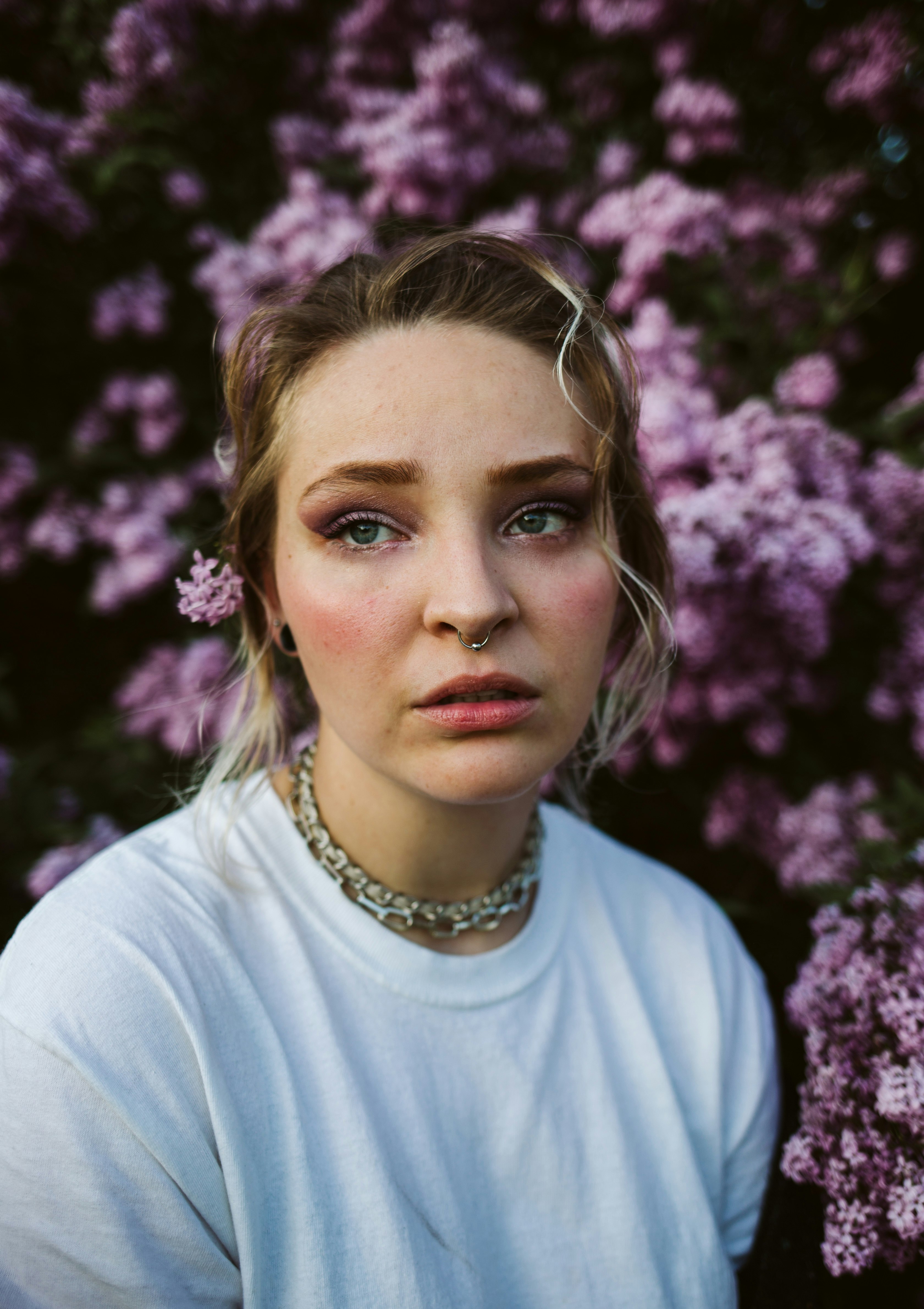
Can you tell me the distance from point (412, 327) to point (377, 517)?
0.33m

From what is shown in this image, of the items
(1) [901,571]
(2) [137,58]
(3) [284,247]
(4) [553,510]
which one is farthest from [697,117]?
(4) [553,510]

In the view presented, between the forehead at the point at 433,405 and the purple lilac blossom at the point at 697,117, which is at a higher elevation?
the purple lilac blossom at the point at 697,117

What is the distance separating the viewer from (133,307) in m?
2.51

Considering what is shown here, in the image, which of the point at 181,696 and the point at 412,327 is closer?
the point at 412,327

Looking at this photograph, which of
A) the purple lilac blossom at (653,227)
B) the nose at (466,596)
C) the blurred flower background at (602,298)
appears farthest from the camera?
the purple lilac blossom at (653,227)

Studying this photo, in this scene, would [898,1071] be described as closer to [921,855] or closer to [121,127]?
[921,855]

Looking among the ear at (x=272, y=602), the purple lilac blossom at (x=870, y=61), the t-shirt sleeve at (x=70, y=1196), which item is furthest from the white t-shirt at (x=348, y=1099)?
the purple lilac blossom at (x=870, y=61)

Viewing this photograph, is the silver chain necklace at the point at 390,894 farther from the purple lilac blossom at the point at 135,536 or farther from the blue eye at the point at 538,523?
the purple lilac blossom at the point at 135,536

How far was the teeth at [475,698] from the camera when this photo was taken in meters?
1.15

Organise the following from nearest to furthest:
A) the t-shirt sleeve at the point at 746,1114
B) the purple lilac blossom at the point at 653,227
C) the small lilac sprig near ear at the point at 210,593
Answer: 1. the small lilac sprig near ear at the point at 210,593
2. the t-shirt sleeve at the point at 746,1114
3. the purple lilac blossom at the point at 653,227

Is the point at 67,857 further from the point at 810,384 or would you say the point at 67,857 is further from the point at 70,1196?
the point at 810,384

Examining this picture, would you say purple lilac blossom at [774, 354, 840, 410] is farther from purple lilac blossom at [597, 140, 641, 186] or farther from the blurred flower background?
purple lilac blossom at [597, 140, 641, 186]

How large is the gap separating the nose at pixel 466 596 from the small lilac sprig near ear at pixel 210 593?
44 centimetres

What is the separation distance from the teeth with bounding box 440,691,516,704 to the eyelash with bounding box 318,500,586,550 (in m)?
0.26
